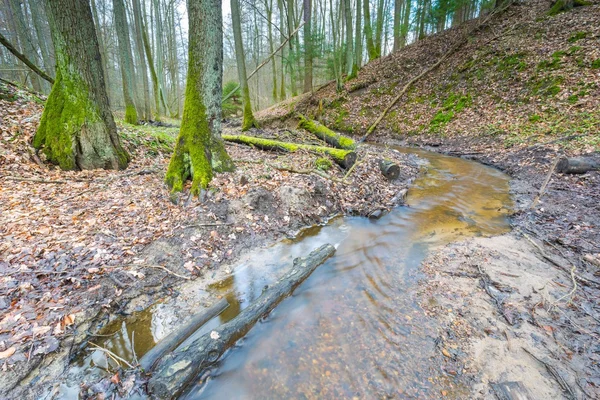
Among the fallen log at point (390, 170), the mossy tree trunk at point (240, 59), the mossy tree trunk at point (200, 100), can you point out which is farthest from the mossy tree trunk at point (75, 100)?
the mossy tree trunk at point (240, 59)

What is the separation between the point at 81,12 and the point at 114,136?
261 cm

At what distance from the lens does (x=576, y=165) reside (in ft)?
23.7

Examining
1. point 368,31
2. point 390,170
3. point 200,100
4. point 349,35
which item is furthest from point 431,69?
point 200,100

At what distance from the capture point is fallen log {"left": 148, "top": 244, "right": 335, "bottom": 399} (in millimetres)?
2506

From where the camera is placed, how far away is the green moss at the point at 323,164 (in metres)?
7.75

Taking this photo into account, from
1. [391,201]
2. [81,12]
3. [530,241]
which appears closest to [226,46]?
[81,12]

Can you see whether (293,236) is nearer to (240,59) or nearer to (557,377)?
(557,377)

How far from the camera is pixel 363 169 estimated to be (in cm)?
809

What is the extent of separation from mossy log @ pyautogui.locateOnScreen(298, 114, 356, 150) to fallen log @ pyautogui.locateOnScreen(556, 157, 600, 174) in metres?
5.77

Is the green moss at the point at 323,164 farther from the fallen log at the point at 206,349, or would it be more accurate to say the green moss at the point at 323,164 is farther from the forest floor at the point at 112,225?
the fallen log at the point at 206,349

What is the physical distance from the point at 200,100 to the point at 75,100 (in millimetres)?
2993

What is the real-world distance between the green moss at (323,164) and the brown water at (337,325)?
224cm

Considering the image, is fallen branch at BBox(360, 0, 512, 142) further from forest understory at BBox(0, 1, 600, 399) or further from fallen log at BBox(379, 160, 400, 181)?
fallen log at BBox(379, 160, 400, 181)

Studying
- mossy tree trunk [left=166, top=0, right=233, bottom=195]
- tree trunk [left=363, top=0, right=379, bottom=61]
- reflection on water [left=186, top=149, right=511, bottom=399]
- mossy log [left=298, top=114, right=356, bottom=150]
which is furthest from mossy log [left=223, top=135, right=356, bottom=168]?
tree trunk [left=363, top=0, right=379, bottom=61]
